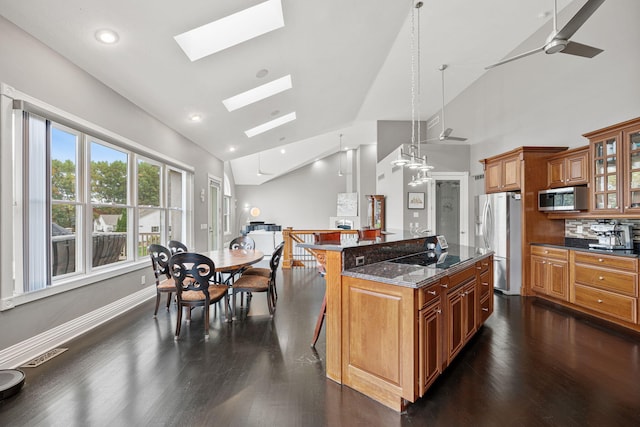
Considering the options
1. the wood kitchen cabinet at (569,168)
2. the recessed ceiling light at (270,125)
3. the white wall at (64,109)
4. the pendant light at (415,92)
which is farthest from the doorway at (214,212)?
the wood kitchen cabinet at (569,168)

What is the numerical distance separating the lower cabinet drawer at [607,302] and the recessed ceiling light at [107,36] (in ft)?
19.1

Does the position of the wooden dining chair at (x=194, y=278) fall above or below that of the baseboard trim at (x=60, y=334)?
above

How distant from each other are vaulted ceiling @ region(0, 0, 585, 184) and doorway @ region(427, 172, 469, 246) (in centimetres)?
216

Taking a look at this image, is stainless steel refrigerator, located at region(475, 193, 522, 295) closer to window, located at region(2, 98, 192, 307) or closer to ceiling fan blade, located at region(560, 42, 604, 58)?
ceiling fan blade, located at region(560, 42, 604, 58)

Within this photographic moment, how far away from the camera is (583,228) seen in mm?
4262

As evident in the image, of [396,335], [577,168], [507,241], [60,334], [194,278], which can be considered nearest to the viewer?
[396,335]

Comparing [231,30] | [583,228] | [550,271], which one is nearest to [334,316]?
[231,30]

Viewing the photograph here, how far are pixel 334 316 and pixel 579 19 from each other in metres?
2.77

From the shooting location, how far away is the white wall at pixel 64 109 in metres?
2.42

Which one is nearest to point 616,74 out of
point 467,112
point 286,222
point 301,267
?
point 467,112

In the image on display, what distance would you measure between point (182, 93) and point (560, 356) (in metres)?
5.20

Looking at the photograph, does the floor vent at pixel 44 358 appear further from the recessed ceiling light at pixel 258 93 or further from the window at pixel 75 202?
the recessed ceiling light at pixel 258 93

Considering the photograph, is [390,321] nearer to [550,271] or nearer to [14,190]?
[14,190]

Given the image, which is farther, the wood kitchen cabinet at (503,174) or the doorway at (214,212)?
the doorway at (214,212)
